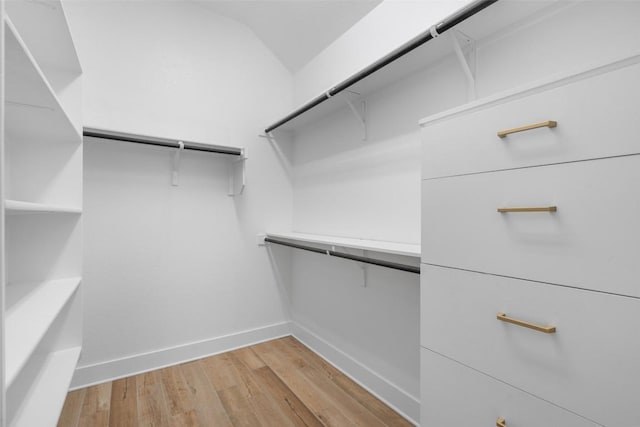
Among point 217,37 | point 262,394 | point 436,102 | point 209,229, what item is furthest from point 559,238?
point 217,37

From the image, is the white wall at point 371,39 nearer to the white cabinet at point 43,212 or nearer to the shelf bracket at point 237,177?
the shelf bracket at point 237,177

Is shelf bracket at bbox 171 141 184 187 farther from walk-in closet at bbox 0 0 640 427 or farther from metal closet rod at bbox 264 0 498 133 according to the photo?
metal closet rod at bbox 264 0 498 133

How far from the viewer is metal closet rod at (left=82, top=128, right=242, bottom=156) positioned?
180cm

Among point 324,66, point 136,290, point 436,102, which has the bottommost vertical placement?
point 136,290

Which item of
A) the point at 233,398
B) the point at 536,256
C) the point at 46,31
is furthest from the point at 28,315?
the point at 536,256

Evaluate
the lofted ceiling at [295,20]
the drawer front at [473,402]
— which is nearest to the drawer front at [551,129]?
the drawer front at [473,402]

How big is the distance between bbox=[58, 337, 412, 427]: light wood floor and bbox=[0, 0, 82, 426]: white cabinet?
0.50 meters

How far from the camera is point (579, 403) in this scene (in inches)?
29.6

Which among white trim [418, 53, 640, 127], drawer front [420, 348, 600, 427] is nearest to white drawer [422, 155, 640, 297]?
white trim [418, 53, 640, 127]

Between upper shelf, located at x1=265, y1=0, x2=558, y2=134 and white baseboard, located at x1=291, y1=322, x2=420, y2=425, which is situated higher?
upper shelf, located at x1=265, y1=0, x2=558, y2=134

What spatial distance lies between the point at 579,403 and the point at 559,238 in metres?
0.40

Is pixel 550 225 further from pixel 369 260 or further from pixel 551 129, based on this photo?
pixel 369 260

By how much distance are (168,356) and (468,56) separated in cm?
253

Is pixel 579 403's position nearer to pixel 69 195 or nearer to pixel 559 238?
pixel 559 238
